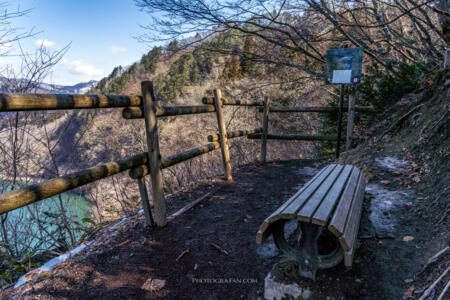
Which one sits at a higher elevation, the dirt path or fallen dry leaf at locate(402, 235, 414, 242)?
fallen dry leaf at locate(402, 235, 414, 242)

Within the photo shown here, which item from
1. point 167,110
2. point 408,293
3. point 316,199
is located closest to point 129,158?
point 167,110

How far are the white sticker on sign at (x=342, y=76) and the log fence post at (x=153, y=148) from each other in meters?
3.82

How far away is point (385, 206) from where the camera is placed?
2.80 metres

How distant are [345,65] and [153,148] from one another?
161 inches

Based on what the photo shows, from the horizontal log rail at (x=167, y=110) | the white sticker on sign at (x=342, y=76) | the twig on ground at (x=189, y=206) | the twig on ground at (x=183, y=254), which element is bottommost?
the twig on ground at (x=189, y=206)

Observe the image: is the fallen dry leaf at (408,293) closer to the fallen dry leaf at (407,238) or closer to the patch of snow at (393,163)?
the fallen dry leaf at (407,238)

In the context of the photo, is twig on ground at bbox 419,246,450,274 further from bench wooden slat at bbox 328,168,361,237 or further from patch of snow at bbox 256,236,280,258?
patch of snow at bbox 256,236,280,258

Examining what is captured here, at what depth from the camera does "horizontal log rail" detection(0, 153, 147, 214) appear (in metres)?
1.58

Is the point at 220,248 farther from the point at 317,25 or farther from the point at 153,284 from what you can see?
the point at 317,25

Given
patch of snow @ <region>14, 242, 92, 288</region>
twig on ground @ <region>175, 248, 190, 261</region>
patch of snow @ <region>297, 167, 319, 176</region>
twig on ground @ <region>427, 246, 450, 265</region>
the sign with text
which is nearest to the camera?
twig on ground @ <region>427, 246, 450, 265</region>

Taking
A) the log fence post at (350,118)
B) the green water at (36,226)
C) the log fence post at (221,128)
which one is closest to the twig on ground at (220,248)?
the green water at (36,226)

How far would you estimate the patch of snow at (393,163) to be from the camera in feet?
11.9

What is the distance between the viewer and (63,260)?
7.81 ft

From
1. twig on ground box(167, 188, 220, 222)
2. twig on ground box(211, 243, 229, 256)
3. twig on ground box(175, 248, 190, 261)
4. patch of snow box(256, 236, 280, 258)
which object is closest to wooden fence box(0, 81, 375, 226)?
twig on ground box(167, 188, 220, 222)
